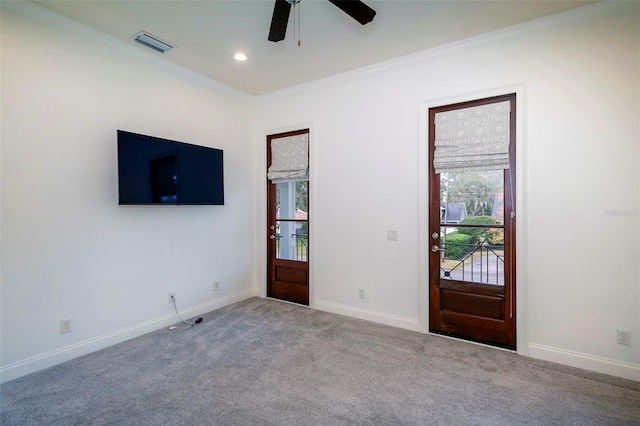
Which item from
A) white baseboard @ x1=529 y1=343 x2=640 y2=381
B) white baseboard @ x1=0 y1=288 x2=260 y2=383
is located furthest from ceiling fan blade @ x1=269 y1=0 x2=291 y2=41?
white baseboard @ x1=529 y1=343 x2=640 y2=381

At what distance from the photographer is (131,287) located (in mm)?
3029

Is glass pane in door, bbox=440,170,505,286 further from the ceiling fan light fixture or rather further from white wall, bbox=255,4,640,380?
the ceiling fan light fixture

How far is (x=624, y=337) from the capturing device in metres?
2.32

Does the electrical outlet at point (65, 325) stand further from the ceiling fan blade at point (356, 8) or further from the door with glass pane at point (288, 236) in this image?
the ceiling fan blade at point (356, 8)

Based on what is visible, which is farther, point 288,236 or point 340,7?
point 288,236

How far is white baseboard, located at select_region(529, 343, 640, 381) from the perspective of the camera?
2.30 meters

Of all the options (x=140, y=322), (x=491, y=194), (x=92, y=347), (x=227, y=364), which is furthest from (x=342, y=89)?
(x=92, y=347)

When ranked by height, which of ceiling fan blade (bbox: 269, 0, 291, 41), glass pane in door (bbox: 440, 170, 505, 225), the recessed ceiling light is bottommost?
glass pane in door (bbox: 440, 170, 505, 225)

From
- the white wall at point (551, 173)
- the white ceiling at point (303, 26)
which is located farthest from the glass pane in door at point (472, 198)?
the white ceiling at point (303, 26)

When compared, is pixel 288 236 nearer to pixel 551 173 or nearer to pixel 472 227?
pixel 472 227

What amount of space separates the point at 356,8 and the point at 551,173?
210 centimetres

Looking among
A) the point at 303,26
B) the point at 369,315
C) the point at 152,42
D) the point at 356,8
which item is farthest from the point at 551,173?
the point at 152,42

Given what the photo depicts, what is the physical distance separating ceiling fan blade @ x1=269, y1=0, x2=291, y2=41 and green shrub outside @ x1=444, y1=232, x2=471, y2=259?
2.40 meters

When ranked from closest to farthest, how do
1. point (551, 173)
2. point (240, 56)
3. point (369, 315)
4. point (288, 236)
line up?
point (551, 173), point (240, 56), point (369, 315), point (288, 236)
